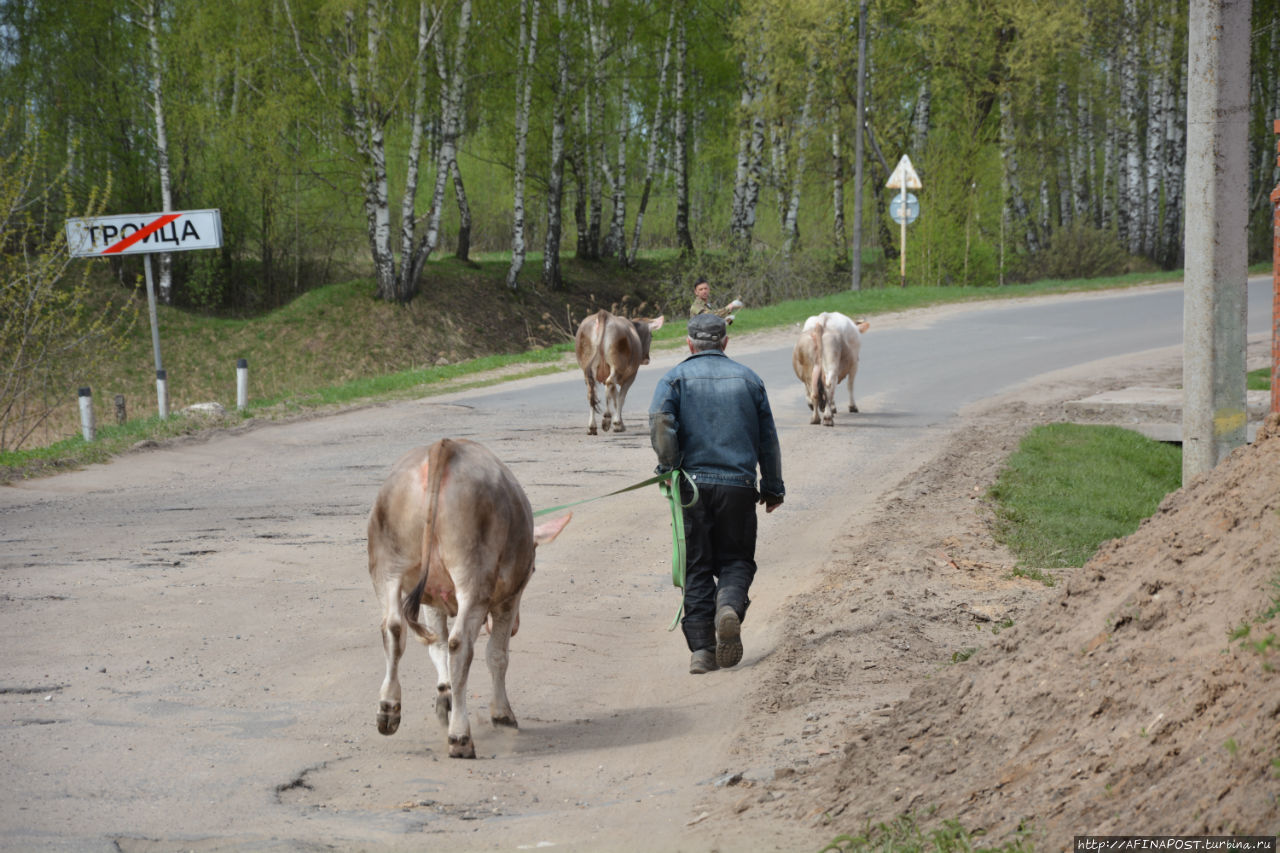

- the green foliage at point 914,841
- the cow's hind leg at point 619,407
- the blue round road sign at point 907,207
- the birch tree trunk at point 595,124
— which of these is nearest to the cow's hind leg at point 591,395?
the cow's hind leg at point 619,407

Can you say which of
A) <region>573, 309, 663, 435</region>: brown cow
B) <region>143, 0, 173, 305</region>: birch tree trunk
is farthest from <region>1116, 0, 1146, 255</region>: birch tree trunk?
<region>573, 309, 663, 435</region>: brown cow

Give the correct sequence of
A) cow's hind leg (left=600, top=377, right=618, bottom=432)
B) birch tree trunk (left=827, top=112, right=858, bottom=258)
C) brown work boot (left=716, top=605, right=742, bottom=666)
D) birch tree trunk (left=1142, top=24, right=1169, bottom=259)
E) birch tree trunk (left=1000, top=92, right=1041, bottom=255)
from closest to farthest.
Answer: brown work boot (left=716, top=605, right=742, bottom=666)
cow's hind leg (left=600, top=377, right=618, bottom=432)
birch tree trunk (left=1000, top=92, right=1041, bottom=255)
birch tree trunk (left=1142, top=24, right=1169, bottom=259)
birch tree trunk (left=827, top=112, right=858, bottom=258)

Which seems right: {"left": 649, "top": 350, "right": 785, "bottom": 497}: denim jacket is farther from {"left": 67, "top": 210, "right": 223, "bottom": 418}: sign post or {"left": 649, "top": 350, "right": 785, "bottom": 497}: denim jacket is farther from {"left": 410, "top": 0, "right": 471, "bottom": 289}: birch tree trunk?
{"left": 410, "top": 0, "right": 471, "bottom": 289}: birch tree trunk

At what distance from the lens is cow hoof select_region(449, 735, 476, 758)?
5.55 m

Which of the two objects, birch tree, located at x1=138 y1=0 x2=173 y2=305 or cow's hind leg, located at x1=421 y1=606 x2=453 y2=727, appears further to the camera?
birch tree, located at x1=138 y1=0 x2=173 y2=305

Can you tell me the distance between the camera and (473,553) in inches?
220

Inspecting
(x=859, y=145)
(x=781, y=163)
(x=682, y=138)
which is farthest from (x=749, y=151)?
(x=859, y=145)

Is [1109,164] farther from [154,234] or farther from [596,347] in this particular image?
[154,234]

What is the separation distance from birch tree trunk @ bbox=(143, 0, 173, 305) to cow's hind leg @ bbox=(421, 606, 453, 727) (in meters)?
25.9

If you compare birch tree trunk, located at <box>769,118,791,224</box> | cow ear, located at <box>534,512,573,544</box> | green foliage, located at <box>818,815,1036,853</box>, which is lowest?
green foliage, located at <box>818,815,1036,853</box>

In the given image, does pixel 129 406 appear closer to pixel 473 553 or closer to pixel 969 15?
pixel 473 553

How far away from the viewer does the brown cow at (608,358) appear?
15328 millimetres

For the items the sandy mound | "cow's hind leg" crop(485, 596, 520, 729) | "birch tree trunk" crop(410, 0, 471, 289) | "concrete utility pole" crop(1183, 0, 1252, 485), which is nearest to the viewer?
the sandy mound

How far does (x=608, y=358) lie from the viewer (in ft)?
50.2
